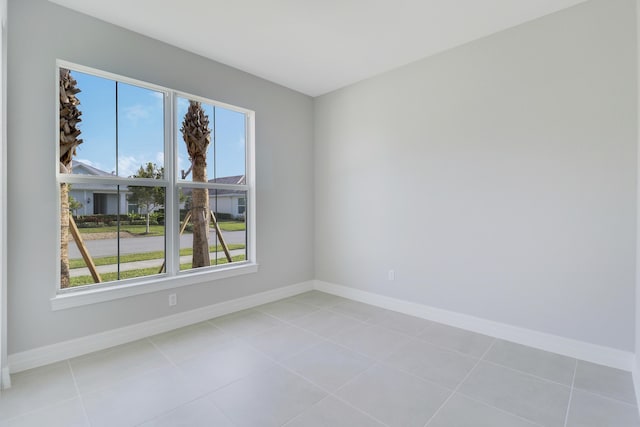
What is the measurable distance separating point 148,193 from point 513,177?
11.3 feet

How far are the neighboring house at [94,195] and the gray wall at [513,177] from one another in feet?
8.70

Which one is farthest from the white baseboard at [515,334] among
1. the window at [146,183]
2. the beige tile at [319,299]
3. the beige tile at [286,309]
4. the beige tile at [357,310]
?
the window at [146,183]

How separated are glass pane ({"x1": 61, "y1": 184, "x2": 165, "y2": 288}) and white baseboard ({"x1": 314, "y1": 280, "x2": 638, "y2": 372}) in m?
2.51

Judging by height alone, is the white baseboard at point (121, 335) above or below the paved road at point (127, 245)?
below

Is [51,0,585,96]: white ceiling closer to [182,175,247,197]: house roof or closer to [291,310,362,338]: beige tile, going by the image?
[182,175,247,197]: house roof

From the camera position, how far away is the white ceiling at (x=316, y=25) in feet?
8.12

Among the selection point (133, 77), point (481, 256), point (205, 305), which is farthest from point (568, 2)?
point (205, 305)

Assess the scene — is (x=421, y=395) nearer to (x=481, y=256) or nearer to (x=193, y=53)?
(x=481, y=256)

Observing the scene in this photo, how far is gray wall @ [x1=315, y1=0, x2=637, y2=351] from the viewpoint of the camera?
2334 millimetres

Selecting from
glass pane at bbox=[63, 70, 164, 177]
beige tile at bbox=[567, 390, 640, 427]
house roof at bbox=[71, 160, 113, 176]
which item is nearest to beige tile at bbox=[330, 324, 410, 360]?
beige tile at bbox=[567, 390, 640, 427]

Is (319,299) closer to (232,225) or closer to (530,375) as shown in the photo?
(232,225)

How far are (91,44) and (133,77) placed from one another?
0.36m

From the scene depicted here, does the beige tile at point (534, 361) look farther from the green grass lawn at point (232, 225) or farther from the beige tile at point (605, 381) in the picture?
Answer: the green grass lawn at point (232, 225)

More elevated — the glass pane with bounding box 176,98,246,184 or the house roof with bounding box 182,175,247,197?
the glass pane with bounding box 176,98,246,184
